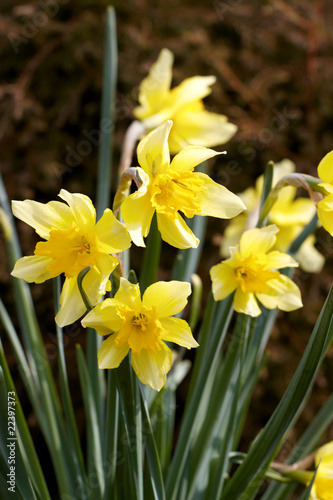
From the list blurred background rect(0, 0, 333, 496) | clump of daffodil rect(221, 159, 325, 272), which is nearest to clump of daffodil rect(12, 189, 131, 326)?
clump of daffodil rect(221, 159, 325, 272)

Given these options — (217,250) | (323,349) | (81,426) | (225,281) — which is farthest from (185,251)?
(81,426)

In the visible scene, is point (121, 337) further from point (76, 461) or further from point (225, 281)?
point (76, 461)

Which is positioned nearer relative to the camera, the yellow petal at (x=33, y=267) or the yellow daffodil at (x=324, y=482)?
the yellow petal at (x=33, y=267)

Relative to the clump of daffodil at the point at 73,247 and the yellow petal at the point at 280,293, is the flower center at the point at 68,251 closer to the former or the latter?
the clump of daffodil at the point at 73,247

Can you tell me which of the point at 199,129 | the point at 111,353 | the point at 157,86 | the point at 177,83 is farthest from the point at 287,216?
the point at 177,83

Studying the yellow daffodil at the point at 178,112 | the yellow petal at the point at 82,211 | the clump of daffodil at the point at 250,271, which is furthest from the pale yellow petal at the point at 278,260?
the yellow daffodil at the point at 178,112

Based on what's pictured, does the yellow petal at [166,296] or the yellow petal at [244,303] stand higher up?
the yellow petal at [166,296]

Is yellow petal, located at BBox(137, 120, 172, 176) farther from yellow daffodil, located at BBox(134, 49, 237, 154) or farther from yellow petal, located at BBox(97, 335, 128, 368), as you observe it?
yellow daffodil, located at BBox(134, 49, 237, 154)

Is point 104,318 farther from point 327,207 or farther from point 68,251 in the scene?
point 327,207
